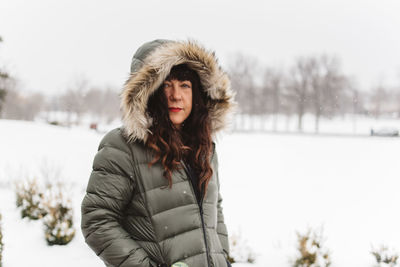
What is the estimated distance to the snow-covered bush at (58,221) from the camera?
177 inches

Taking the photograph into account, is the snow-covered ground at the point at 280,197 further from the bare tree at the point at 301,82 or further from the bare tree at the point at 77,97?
the bare tree at the point at 77,97

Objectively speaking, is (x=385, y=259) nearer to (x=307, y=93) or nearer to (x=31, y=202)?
(x=31, y=202)

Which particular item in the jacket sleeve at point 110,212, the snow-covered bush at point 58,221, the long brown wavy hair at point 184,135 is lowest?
the snow-covered bush at point 58,221

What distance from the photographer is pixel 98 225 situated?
136cm

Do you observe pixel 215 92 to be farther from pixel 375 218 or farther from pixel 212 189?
pixel 375 218

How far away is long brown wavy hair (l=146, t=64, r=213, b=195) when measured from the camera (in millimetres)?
1545

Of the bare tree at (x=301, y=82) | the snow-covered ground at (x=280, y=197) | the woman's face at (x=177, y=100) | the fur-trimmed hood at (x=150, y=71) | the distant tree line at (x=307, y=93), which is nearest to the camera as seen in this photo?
the fur-trimmed hood at (x=150, y=71)

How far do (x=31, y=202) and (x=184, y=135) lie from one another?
4.72 metres

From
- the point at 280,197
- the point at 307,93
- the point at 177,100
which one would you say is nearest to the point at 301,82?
the point at 307,93

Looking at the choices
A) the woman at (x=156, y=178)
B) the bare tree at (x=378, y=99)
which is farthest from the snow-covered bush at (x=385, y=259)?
the bare tree at (x=378, y=99)

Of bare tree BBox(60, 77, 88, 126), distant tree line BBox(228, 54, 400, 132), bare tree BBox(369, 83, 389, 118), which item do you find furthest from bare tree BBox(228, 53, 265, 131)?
bare tree BBox(60, 77, 88, 126)

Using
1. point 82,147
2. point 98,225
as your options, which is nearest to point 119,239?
point 98,225

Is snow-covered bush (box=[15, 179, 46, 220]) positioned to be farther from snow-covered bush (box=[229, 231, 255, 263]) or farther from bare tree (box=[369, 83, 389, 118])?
bare tree (box=[369, 83, 389, 118])

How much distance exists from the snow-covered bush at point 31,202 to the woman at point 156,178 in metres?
4.18
